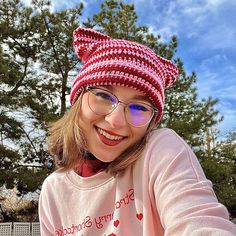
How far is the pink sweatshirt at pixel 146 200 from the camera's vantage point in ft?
2.56

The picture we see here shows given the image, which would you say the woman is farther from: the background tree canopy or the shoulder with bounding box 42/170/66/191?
the background tree canopy

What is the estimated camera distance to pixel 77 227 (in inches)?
47.3

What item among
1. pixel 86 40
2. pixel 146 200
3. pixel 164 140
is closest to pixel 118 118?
pixel 164 140

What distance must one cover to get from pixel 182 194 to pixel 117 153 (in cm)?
34

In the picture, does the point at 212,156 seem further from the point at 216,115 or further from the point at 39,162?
the point at 39,162

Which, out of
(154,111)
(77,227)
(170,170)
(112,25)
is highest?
(112,25)

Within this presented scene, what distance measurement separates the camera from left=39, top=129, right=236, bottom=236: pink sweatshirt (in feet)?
2.56

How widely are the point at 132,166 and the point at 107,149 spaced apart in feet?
0.32

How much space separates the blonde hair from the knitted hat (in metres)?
0.08

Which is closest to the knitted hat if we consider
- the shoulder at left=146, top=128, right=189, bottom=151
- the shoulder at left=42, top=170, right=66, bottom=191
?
the shoulder at left=146, top=128, right=189, bottom=151

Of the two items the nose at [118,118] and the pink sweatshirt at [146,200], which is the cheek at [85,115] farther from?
the pink sweatshirt at [146,200]

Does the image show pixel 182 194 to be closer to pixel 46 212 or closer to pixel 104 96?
pixel 104 96

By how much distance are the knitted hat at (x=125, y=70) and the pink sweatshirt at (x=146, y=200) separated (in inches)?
6.5

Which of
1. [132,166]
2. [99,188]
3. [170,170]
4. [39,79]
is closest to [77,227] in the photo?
[99,188]
